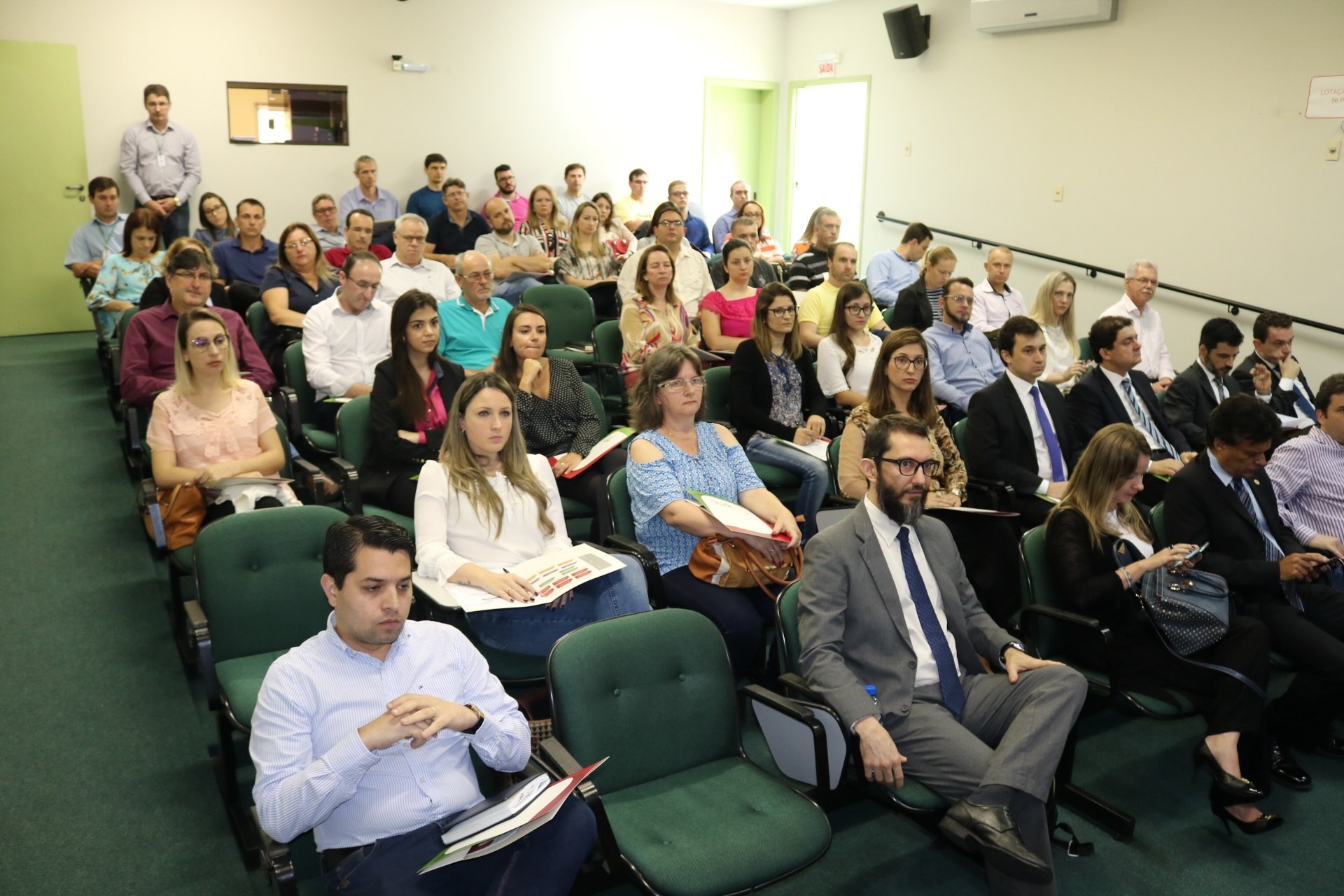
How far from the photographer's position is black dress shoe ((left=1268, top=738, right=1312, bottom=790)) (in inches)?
123

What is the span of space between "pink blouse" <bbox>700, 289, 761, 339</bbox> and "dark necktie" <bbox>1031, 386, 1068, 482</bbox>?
196cm

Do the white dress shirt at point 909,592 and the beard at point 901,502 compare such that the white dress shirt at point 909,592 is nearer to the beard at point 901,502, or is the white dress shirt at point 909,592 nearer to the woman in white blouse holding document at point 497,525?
the beard at point 901,502

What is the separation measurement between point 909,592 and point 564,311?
4064mm

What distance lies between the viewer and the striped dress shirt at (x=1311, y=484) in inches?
145

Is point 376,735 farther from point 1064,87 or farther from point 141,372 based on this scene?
point 1064,87

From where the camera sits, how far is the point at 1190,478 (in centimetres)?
349

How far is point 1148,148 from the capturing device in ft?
25.9

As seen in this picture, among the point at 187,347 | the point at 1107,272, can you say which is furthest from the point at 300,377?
the point at 1107,272

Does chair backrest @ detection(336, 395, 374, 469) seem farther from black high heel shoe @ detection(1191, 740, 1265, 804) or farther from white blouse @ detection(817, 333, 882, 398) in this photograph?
black high heel shoe @ detection(1191, 740, 1265, 804)

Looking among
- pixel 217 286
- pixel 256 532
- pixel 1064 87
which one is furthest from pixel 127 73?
pixel 1064 87

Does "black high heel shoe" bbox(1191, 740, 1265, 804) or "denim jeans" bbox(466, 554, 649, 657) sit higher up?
"denim jeans" bbox(466, 554, 649, 657)

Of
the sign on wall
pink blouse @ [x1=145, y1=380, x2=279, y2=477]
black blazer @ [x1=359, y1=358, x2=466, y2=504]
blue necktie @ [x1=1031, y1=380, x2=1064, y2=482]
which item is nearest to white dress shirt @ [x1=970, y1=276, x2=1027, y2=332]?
the sign on wall

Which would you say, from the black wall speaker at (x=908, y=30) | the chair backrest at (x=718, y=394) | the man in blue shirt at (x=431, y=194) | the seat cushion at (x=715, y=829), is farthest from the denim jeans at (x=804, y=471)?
the black wall speaker at (x=908, y=30)

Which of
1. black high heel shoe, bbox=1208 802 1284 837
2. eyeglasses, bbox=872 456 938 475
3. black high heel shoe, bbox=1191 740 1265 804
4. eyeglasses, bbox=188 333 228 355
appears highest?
eyeglasses, bbox=188 333 228 355
